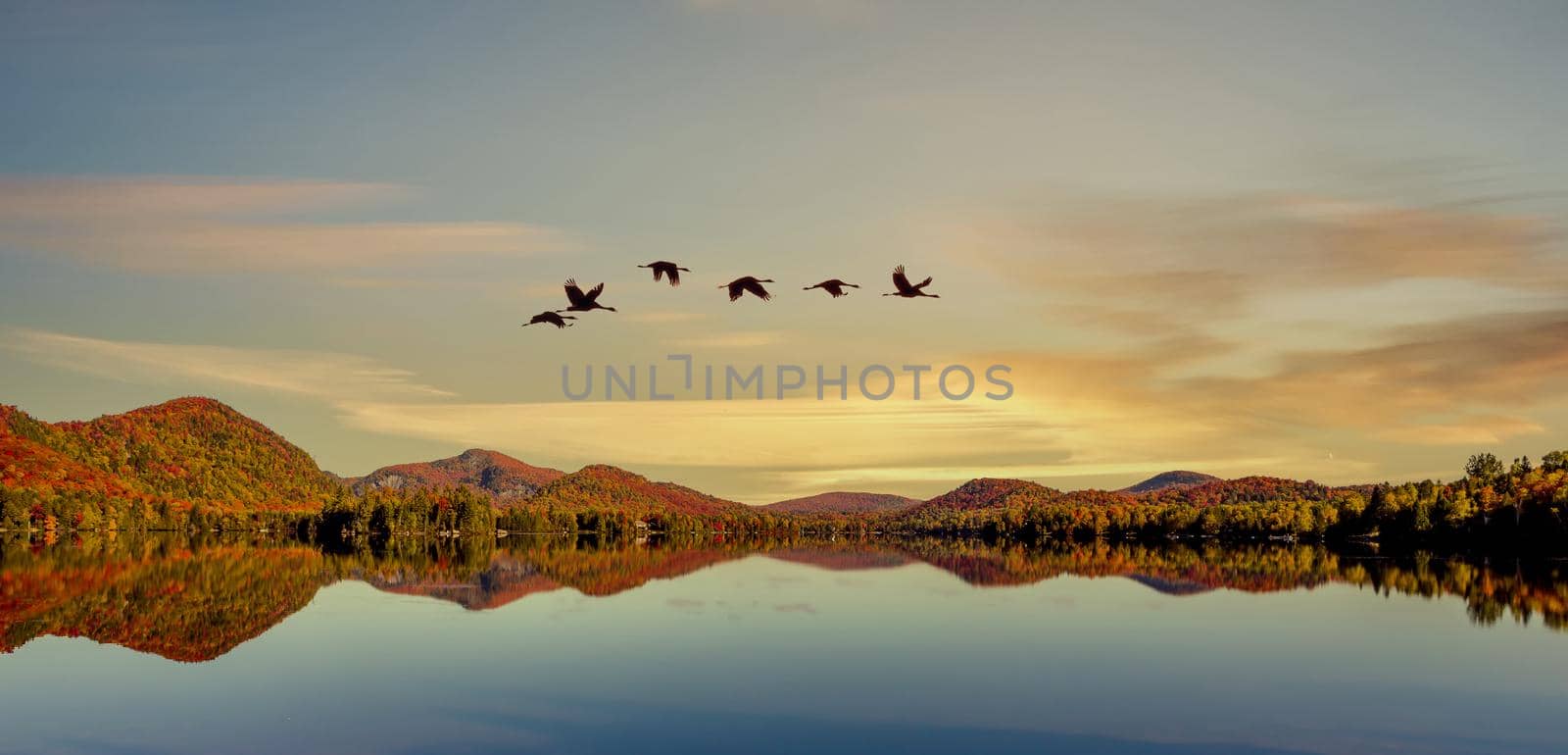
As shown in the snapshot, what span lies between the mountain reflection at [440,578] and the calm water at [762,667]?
1.57 feet

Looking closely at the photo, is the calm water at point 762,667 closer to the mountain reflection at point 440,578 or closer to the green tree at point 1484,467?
the mountain reflection at point 440,578

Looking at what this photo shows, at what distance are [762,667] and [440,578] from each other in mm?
44859

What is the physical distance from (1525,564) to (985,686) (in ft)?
286

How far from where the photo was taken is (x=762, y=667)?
38.6 metres

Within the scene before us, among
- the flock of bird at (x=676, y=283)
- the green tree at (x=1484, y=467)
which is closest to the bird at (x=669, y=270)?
the flock of bird at (x=676, y=283)

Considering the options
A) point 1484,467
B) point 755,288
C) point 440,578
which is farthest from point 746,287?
point 1484,467

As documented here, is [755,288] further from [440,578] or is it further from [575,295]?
[440,578]

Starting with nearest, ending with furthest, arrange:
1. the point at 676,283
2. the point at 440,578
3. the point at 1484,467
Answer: the point at 676,283 < the point at 440,578 < the point at 1484,467

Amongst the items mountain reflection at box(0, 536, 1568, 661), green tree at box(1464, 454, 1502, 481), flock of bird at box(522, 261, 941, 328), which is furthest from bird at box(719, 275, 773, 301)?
green tree at box(1464, 454, 1502, 481)

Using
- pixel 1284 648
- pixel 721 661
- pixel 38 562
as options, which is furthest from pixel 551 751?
pixel 38 562

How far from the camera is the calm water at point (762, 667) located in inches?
1125

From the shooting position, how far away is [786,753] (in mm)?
26797

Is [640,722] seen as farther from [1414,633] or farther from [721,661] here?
[1414,633]

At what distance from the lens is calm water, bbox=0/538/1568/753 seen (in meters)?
28.6
